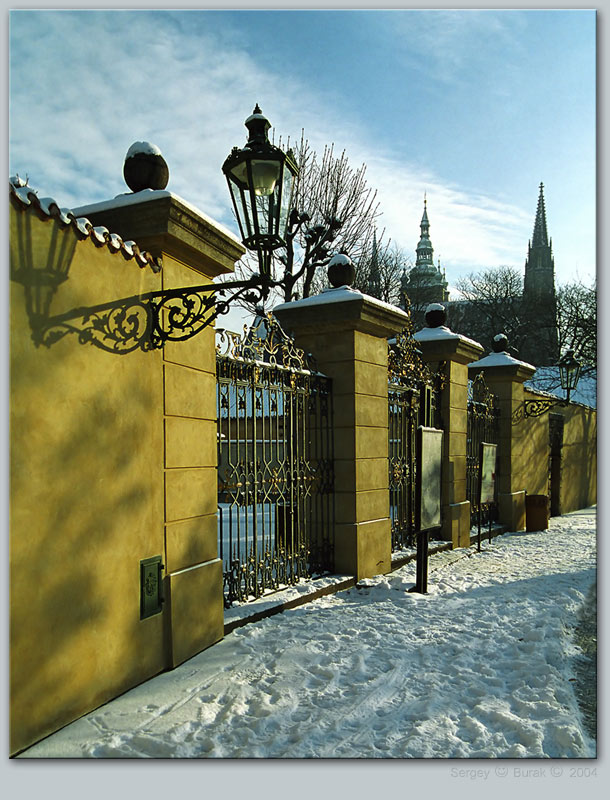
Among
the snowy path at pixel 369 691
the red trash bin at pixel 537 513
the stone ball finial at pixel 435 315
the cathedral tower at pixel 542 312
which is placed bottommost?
the red trash bin at pixel 537 513

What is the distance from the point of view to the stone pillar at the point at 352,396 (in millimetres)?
6133

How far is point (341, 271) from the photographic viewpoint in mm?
6469

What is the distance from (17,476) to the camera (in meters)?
2.73

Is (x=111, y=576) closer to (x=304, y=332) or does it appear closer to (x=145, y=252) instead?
(x=145, y=252)

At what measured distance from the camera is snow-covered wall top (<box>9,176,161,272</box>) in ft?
9.18

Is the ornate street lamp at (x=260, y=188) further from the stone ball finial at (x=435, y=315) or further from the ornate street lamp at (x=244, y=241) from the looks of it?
the stone ball finial at (x=435, y=315)

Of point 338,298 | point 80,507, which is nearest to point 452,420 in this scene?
point 338,298

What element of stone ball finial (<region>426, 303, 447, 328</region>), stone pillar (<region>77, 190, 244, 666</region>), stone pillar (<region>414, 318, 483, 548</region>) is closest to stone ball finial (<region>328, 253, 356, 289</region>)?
stone pillar (<region>77, 190, 244, 666</region>)

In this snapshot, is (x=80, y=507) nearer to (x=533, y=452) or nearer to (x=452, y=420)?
(x=452, y=420)

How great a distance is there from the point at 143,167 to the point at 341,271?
2.96 m

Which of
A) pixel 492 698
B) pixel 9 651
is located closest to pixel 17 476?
pixel 9 651

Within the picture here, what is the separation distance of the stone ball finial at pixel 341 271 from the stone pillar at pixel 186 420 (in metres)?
2.12

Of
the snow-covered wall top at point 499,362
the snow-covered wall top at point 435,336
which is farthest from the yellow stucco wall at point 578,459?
the snow-covered wall top at point 435,336

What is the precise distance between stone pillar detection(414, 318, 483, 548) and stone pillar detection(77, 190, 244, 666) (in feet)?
15.8
